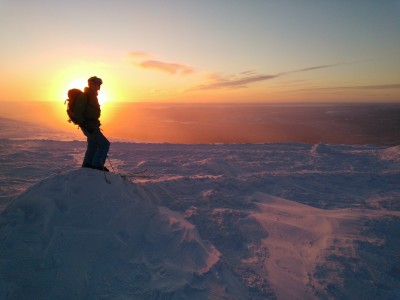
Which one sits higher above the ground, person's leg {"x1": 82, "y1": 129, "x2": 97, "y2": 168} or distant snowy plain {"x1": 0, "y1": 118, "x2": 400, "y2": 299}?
person's leg {"x1": 82, "y1": 129, "x2": 97, "y2": 168}

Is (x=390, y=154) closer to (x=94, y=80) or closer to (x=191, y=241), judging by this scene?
(x=191, y=241)

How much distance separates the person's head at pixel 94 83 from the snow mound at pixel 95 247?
1.49 metres

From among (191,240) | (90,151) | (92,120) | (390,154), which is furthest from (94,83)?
(390,154)

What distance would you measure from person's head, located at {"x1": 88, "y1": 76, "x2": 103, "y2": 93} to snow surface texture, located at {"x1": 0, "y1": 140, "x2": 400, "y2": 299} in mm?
1467

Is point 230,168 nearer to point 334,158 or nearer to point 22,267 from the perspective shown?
point 334,158

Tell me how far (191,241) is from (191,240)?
18mm

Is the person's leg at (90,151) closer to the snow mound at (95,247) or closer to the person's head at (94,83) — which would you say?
the snow mound at (95,247)

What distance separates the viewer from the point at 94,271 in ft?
10.2

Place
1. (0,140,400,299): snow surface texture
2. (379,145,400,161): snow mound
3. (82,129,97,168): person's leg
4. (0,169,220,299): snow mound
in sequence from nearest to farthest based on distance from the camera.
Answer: (0,169,220,299): snow mound < (0,140,400,299): snow surface texture < (82,129,97,168): person's leg < (379,145,400,161): snow mound

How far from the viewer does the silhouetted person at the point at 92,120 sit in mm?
4891

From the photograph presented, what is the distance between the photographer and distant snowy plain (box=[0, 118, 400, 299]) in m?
3.08

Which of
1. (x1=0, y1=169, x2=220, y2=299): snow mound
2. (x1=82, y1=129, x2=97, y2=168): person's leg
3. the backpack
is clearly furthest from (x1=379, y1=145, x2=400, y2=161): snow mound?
the backpack

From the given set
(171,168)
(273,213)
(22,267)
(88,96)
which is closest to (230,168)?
(171,168)

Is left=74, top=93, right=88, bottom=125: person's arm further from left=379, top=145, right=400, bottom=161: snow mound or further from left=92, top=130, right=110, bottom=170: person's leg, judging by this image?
left=379, top=145, right=400, bottom=161: snow mound
